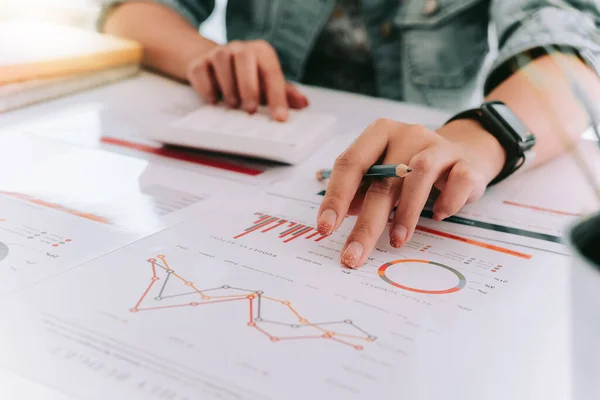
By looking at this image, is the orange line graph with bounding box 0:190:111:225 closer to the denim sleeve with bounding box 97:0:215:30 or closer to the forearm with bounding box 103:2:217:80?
the forearm with bounding box 103:2:217:80

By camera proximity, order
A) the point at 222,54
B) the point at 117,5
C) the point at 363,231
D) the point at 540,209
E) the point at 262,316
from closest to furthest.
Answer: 1. the point at 262,316
2. the point at 363,231
3. the point at 540,209
4. the point at 222,54
5. the point at 117,5

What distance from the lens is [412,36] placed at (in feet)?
3.46

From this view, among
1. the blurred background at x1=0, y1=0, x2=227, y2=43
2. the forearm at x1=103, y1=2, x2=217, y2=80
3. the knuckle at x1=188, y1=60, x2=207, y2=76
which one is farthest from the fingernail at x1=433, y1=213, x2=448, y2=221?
the blurred background at x1=0, y1=0, x2=227, y2=43

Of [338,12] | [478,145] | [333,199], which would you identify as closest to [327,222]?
[333,199]

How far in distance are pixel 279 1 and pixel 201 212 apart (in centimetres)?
73

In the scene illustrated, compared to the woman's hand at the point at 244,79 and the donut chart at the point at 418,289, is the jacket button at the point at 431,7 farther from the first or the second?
the donut chart at the point at 418,289

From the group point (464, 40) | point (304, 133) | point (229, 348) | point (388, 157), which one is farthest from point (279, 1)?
point (229, 348)

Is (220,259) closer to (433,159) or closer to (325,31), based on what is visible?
(433,159)

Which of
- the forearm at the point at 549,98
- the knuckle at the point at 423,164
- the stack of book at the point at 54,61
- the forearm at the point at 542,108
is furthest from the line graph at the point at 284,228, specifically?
the stack of book at the point at 54,61

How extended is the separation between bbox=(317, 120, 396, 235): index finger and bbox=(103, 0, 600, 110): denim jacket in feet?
1.45

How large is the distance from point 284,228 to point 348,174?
0.08 m

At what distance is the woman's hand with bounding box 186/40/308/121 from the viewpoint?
806 mm

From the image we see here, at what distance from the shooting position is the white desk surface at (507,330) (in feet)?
1.07

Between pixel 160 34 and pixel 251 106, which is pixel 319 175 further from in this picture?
pixel 160 34
